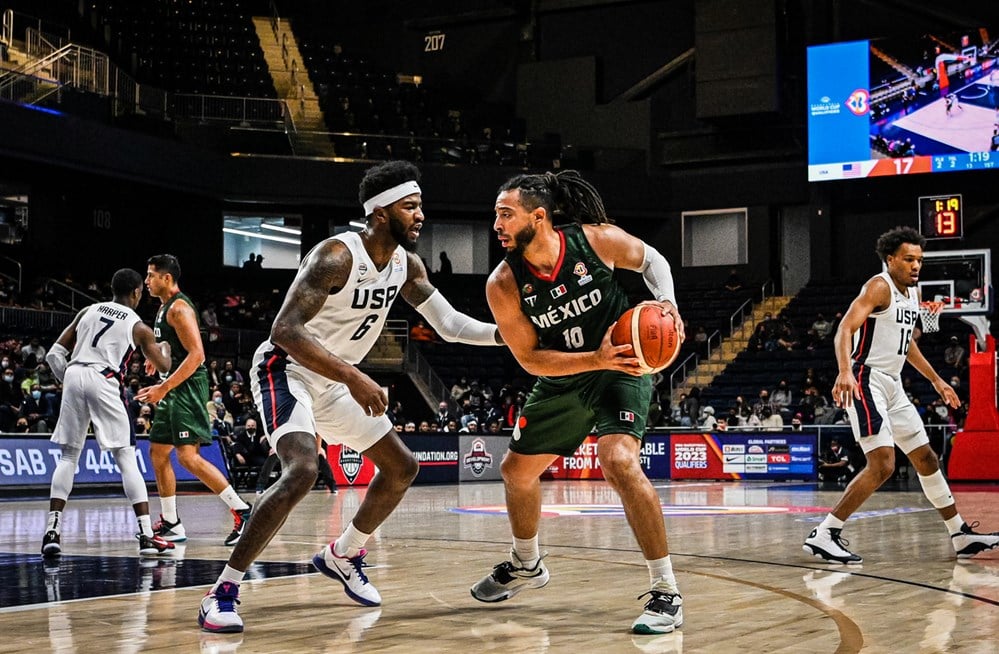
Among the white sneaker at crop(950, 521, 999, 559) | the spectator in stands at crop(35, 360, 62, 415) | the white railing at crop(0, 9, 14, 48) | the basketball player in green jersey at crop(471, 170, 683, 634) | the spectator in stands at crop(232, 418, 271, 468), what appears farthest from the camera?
the white railing at crop(0, 9, 14, 48)

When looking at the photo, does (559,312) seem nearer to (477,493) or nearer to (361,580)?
(361,580)

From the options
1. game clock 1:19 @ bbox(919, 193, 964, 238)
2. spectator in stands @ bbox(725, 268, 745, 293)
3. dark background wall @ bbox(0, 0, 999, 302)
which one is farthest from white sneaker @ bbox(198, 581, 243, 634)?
spectator in stands @ bbox(725, 268, 745, 293)

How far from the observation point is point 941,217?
21594 mm

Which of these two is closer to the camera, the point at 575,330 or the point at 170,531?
the point at 575,330

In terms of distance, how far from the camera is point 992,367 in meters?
18.2

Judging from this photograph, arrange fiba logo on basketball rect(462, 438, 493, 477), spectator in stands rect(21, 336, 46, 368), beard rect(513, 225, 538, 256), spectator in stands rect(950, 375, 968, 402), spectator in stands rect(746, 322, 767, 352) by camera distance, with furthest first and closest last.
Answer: spectator in stands rect(746, 322, 767, 352) → spectator in stands rect(950, 375, 968, 402) → fiba logo on basketball rect(462, 438, 493, 477) → spectator in stands rect(21, 336, 46, 368) → beard rect(513, 225, 538, 256)

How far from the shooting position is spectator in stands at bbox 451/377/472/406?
86.4 ft

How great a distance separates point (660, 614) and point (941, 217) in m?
18.5

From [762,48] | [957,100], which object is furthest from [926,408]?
[762,48]

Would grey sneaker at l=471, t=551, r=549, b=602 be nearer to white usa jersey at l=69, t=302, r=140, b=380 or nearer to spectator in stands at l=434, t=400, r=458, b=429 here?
white usa jersey at l=69, t=302, r=140, b=380

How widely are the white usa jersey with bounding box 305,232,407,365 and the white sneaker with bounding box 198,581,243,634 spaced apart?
4.09ft

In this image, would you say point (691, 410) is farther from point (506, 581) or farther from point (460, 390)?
point (506, 581)

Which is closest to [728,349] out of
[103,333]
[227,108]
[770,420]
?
[770,420]

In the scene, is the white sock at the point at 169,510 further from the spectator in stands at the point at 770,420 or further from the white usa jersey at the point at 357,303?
the spectator in stands at the point at 770,420
